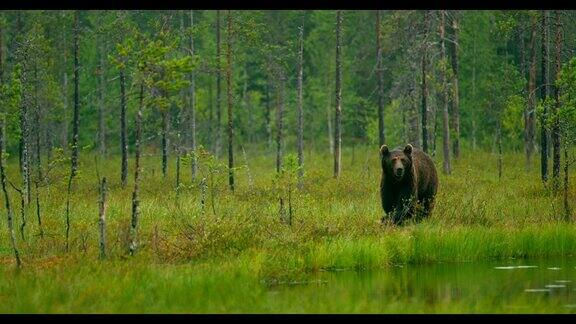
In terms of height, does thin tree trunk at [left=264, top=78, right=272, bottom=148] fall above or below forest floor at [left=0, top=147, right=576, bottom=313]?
above

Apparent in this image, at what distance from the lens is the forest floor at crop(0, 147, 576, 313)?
40.6 ft

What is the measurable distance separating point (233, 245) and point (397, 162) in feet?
16.4

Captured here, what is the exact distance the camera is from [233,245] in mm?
16312

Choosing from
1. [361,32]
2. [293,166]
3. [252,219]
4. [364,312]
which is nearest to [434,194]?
[293,166]

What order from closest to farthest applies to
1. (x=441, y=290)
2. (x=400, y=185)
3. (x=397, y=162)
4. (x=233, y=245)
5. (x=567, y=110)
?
(x=441, y=290)
(x=233, y=245)
(x=397, y=162)
(x=400, y=185)
(x=567, y=110)

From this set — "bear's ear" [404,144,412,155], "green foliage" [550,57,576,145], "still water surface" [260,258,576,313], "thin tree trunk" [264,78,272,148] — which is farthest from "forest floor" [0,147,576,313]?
"thin tree trunk" [264,78,272,148]

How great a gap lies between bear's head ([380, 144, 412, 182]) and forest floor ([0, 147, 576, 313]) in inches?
46.9

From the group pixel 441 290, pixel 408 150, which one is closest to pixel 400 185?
pixel 408 150

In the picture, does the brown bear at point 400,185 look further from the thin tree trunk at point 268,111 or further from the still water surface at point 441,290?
the thin tree trunk at point 268,111

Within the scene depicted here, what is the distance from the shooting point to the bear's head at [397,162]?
771 inches

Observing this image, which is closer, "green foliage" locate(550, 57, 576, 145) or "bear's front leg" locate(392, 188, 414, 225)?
"bear's front leg" locate(392, 188, 414, 225)

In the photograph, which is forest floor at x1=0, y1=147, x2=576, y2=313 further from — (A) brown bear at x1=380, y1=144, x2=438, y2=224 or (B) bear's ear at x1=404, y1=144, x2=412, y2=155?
(B) bear's ear at x1=404, y1=144, x2=412, y2=155

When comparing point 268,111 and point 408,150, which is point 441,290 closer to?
point 408,150

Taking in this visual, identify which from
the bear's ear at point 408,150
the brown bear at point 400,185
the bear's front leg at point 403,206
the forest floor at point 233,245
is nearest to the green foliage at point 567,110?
the forest floor at point 233,245
